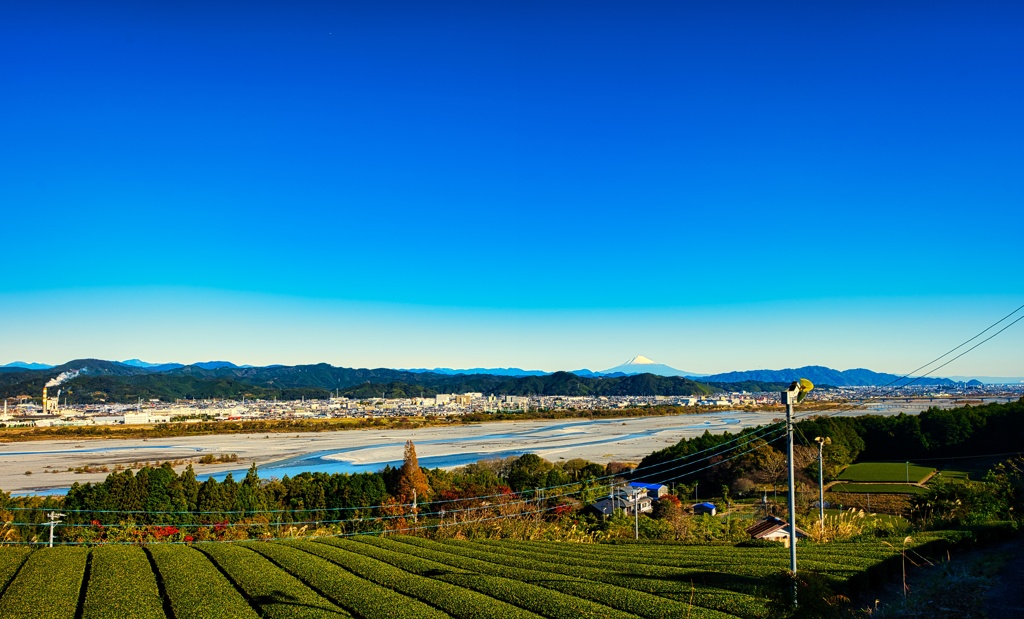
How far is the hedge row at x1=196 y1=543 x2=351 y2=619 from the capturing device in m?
6.11

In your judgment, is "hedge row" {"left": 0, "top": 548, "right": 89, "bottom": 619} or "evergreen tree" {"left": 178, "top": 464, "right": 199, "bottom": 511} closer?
"hedge row" {"left": 0, "top": 548, "right": 89, "bottom": 619}

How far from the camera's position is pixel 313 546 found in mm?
10641

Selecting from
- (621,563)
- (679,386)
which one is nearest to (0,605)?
(621,563)

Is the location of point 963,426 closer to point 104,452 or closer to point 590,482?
point 590,482

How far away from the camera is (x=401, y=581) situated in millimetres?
7508

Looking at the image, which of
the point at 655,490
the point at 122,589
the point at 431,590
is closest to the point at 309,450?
the point at 655,490

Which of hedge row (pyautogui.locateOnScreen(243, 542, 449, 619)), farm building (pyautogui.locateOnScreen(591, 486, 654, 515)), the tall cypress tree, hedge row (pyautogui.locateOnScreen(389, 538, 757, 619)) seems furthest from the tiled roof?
the tall cypress tree

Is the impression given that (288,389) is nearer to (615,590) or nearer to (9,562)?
(9,562)

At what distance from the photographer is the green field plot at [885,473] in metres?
27.4

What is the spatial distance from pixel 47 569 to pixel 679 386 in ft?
517

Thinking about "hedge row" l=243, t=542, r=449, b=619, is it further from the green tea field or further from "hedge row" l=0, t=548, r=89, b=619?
"hedge row" l=0, t=548, r=89, b=619

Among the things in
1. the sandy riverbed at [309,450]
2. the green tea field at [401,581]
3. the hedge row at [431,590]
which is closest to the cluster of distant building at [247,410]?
the sandy riverbed at [309,450]

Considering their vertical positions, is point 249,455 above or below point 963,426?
below

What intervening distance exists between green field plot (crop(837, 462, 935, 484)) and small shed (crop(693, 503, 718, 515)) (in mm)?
9234
